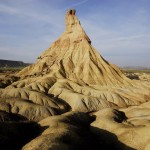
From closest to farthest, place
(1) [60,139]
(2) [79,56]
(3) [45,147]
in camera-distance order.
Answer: (3) [45,147]
(1) [60,139]
(2) [79,56]

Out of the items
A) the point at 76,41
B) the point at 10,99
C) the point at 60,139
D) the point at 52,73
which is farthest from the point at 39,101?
the point at 76,41

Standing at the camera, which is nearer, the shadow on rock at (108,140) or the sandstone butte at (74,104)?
the sandstone butte at (74,104)

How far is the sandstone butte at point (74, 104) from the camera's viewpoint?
4656cm

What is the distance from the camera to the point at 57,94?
324ft

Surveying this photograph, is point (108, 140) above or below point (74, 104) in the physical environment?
below

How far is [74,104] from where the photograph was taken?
292ft

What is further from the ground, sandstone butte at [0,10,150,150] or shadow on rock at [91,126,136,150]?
sandstone butte at [0,10,150,150]

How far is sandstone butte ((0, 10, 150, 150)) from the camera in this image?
4656 centimetres

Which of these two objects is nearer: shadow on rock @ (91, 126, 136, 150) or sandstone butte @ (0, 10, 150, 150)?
sandstone butte @ (0, 10, 150, 150)

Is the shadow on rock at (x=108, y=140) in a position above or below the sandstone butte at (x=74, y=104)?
below

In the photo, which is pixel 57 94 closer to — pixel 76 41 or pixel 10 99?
pixel 10 99

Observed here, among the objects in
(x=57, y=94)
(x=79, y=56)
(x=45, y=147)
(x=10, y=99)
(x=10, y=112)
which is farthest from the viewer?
(x=79, y=56)

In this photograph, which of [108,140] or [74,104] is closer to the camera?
[108,140]

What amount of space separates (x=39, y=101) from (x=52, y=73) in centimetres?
3565
